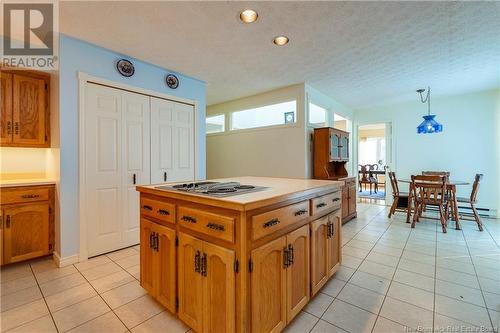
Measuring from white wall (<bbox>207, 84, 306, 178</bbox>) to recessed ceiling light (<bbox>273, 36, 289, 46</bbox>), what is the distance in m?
1.44

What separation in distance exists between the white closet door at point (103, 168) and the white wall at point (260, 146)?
252 cm

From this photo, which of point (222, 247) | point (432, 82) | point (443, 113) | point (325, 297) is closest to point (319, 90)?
point (432, 82)

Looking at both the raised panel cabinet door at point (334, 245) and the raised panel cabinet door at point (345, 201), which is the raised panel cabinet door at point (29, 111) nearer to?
the raised panel cabinet door at point (334, 245)

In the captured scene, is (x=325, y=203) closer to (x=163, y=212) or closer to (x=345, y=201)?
(x=163, y=212)

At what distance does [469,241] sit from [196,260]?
3823mm

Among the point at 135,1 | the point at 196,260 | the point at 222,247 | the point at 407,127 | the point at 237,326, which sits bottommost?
the point at 237,326

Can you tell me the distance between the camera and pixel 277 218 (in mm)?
1375

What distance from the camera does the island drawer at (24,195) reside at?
7.57 ft

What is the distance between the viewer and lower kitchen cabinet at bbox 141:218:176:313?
157 cm

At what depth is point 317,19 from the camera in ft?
7.17

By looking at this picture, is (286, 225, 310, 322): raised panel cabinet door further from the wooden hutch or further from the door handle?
the wooden hutch

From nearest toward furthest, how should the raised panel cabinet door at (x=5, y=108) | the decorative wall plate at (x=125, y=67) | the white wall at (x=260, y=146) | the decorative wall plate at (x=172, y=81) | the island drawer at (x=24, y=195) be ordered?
the island drawer at (x=24, y=195) < the raised panel cabinet door at (x=5, y=108) < the decorative wall plate at (x=125, y=67) < the decorative wall plate at (x=172, y=81) < the white wall at (x=260, y=146)

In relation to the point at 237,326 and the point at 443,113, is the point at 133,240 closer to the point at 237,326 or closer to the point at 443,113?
the point at 237,326

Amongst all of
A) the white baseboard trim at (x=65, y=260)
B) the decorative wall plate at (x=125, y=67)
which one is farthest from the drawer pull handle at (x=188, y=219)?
the decorative wall plate at (x=125, y=67)
